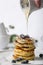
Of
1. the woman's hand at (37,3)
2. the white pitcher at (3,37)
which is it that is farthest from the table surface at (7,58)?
the woman's hand at (37,3)

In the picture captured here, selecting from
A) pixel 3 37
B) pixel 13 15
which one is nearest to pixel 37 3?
pixel 13 15

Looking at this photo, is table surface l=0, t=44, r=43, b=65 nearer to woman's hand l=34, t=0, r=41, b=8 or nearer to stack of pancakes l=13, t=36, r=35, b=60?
stack of pancakes l=13, t=36, r=35, b=60

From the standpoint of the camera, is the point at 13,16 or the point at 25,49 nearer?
the point at 25,49

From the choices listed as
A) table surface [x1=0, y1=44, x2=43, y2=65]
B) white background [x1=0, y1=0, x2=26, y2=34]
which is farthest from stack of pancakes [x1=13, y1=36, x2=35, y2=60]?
white background [x1=0, y1=0, x2=26, y2=34]

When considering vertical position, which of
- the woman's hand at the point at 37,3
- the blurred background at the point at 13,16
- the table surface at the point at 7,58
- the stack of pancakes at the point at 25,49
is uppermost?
the woman's hand at the point at 37,3

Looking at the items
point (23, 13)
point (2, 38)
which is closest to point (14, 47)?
point (2, 38)

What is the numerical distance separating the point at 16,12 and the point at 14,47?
0.74ft

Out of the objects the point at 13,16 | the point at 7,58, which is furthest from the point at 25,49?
the point at 13,16

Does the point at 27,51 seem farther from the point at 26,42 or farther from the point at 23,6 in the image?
the point at 23,6

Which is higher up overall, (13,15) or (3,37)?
(13,15)

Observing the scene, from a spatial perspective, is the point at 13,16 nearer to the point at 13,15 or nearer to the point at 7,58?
the point at 13,15

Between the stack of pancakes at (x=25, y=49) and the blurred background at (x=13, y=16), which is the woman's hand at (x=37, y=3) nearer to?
the blurred background at (x=13, y=16)

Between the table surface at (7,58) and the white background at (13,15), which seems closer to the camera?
the table surface at (7,58)

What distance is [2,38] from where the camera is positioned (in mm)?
1381
